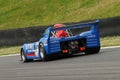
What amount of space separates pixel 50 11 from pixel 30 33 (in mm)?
9914

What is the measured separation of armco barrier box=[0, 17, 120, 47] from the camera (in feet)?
74.9

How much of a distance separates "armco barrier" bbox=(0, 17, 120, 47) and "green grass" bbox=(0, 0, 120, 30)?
5.68 m

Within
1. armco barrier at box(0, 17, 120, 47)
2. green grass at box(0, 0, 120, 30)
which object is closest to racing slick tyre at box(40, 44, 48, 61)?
armco barrier at box(0, 17, 120, 47)

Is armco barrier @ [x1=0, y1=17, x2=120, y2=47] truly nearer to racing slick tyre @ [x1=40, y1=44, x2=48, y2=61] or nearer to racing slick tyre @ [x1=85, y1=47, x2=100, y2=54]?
racing slick tyre @ [x1=85, y1=47, x2=100, y2=54]

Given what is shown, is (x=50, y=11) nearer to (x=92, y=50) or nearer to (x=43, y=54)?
(x=92, y=50)

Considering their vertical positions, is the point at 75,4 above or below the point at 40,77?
above

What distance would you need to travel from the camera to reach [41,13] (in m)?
36.3

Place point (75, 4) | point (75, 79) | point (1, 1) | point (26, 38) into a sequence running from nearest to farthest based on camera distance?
point (75, 79), point (26, 38), point (75, 4), point (1, 1)

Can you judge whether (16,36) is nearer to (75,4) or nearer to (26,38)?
(26,38)

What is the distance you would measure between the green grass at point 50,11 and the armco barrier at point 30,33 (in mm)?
5677

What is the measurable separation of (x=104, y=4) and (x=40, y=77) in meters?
21.1

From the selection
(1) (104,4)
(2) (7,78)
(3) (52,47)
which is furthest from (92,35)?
(1) (104,4)

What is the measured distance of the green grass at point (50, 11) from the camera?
31.5 m

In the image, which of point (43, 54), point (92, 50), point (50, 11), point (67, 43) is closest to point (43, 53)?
point (43, 54)
